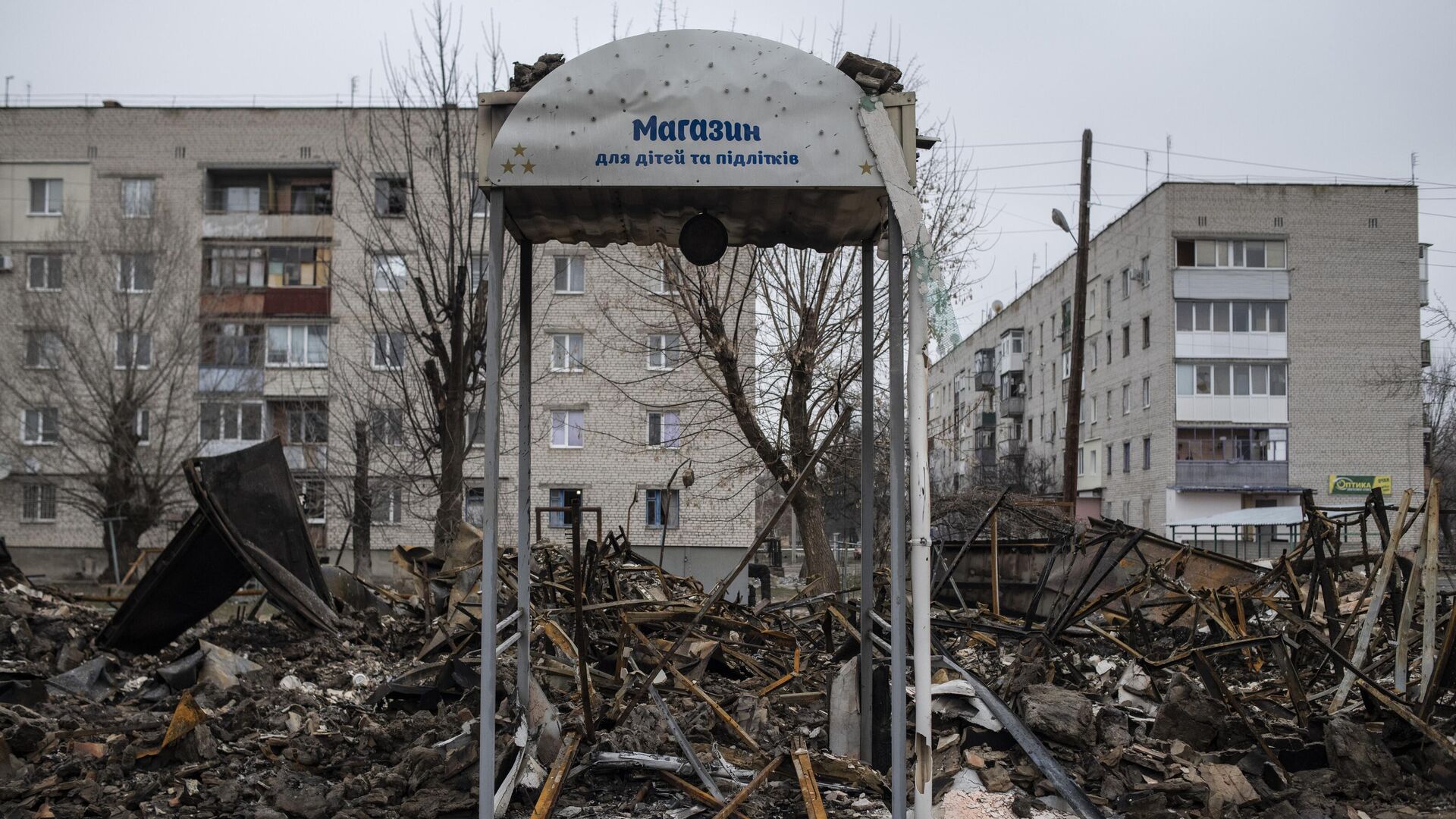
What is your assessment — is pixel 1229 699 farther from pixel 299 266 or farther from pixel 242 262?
pixel 242 262

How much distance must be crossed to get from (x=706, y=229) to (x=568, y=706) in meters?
3.07

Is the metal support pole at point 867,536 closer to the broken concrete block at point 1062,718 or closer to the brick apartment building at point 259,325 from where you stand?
the broken concrete block at point 1062,718

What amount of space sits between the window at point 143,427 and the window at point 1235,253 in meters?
40.1

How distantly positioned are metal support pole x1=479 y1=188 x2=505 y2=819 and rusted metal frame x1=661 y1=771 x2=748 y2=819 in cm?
92

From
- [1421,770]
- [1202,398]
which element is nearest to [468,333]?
[1421,770]

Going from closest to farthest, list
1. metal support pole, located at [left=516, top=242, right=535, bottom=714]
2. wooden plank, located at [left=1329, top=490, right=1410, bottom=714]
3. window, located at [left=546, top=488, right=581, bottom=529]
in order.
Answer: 1. metal support pole, located at [left=516, top=242, right=535, bottom=714]
2. wooden plank, located at [left=1329, top=490, right=1410, bottom=714]
3. window, located at [left=546, top=488, right=581, bottom=529]

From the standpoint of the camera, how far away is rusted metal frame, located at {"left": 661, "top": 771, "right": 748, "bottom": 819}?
494cm

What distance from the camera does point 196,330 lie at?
113ft

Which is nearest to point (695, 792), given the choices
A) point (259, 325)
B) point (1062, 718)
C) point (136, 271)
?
point (1062, 718)

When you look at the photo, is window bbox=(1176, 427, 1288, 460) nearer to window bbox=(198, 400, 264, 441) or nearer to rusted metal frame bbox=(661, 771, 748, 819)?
window bbox=(198, 400, 264, 441)

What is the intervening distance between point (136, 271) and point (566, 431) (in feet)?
48.7

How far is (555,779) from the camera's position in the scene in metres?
4.91

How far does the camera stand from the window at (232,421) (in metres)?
36.2

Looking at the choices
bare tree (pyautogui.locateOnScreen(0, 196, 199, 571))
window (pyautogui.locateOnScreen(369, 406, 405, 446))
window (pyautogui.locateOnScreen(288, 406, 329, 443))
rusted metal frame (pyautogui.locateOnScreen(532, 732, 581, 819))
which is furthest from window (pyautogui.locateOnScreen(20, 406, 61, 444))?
rusted metal frame (pyautogui.locateOnScreen(532, 732, 581, 819))
